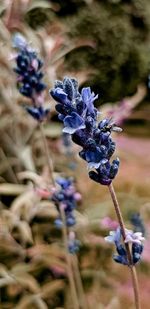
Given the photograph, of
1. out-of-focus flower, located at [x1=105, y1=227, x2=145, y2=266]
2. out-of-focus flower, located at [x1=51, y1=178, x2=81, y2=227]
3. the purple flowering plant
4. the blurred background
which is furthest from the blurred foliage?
the purple flowering plant

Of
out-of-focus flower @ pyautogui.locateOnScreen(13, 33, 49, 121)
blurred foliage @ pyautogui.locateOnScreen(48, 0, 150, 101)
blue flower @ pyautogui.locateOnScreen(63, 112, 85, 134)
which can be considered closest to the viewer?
blue flower @ pyautogui.locateOnScreen(63, 112, 85, 134)

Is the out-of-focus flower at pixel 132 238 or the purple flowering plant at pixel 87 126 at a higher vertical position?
the purple flowering plant at pixel 87 126

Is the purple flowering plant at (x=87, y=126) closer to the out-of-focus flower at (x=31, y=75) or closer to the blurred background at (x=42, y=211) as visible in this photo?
the out-of-focus flower at (x=31, y=75)

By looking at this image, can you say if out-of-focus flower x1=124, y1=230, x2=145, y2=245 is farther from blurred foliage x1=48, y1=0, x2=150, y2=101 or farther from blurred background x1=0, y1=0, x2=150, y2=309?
blurred foliage x1=48, y1=0, x2=150, y2=101

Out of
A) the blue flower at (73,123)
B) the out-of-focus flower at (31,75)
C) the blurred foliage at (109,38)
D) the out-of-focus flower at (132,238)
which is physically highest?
the blurred foliage at (109,38)

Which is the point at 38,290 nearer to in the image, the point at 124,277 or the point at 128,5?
the point at 124,277

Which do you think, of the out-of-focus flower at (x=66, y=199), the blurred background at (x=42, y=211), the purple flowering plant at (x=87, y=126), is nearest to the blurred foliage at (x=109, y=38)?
the blurred background at (x=42, y=211)

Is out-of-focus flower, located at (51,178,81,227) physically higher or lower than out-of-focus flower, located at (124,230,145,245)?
higher

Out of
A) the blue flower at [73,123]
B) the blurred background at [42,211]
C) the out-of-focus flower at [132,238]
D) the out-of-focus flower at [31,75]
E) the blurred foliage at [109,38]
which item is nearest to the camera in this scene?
the blue flower at [73,123]

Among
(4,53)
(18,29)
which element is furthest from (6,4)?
(18,29)

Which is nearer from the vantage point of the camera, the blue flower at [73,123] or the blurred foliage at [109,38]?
the blue flower at [73,123]

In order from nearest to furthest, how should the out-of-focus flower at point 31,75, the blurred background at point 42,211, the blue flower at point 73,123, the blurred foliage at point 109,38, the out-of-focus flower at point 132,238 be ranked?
the blue flower at point 73,123
the out-of-focus flower at point 132,238
the out-of-focus flower at point 31,75
the blurred background at point 42,211
the blurred foliage at point 109,38
